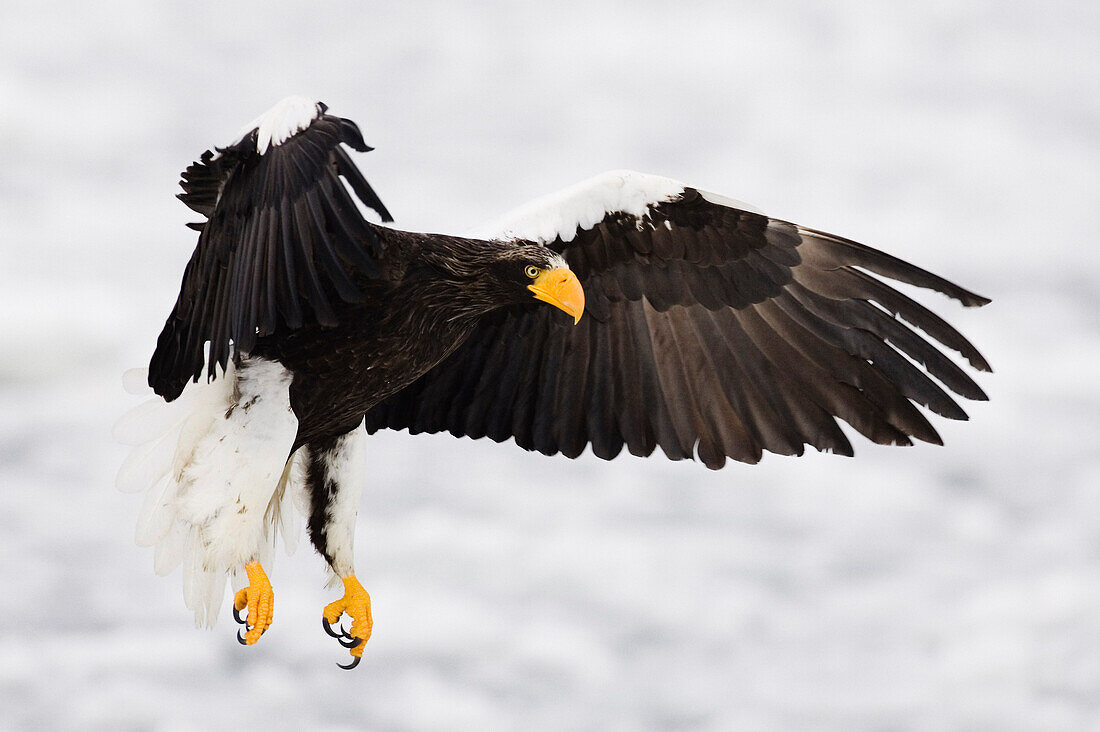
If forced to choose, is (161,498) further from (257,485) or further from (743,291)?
(743,291)

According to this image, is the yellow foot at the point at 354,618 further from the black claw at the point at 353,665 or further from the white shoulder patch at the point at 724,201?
the white shoulder patch at the point at 724,201

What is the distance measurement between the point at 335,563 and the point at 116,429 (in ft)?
3.65

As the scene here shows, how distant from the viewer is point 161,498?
17.0 ft

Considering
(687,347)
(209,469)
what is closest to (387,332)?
(209,469)

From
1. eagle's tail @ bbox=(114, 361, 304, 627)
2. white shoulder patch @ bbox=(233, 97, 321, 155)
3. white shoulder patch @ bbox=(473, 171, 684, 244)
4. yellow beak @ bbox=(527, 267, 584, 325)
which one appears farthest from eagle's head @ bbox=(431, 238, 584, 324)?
white shoulder patch @ bbox=(233, 97, 321, 155)

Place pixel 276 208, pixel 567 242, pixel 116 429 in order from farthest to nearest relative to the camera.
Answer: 1. pixel 567 242
2. pixel 116 429
3. pixel 276 208

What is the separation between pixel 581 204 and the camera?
552cm

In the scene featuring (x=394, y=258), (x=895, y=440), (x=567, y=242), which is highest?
(x=567, y=242)

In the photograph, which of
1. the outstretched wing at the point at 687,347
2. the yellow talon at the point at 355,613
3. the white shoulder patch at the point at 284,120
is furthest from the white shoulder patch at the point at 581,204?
the yellow talon at the point at 355,613

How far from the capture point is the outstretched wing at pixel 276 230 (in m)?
3.95

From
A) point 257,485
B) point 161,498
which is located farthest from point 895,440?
point 161,498

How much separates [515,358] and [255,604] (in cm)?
174

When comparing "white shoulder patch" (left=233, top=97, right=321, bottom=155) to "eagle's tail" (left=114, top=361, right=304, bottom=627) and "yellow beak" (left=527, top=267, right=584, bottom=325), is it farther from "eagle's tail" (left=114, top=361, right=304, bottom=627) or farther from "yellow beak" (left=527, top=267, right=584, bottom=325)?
"yellow beak" (left=527, top=267, right=584, bottom=325)

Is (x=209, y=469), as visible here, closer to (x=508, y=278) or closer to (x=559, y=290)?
(x=508, y=278)
